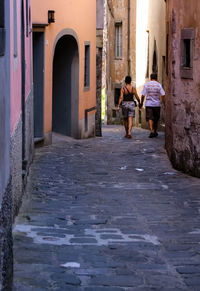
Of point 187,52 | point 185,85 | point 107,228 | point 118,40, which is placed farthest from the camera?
point 118,40

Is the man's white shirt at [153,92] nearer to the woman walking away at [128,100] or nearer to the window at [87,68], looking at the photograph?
the woman walking away at [128,100]

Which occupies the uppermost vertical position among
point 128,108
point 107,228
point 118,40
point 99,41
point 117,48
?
point 118,40

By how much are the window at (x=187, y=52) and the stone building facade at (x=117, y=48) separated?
24421 millimetres

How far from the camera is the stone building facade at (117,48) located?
37.2 meters

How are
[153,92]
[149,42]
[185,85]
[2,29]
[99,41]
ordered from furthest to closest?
[149,42], [99,41], [153,92], [185,85], [2,29]

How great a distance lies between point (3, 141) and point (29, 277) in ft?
4.83

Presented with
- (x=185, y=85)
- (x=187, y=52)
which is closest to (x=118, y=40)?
(x=187, y=52)

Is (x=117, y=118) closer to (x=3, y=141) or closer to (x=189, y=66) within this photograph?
(x=189, y=66)

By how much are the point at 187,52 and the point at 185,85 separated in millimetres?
631

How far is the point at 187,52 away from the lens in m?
12.3

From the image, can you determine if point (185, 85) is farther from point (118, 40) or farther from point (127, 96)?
point (118, 40)

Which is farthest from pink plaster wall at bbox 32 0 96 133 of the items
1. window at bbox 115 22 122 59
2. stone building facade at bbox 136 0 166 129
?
window at bbox 115 22 122 59

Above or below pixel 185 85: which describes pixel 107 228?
below

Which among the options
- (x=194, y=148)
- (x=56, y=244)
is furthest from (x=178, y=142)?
(x=56, y=244)
